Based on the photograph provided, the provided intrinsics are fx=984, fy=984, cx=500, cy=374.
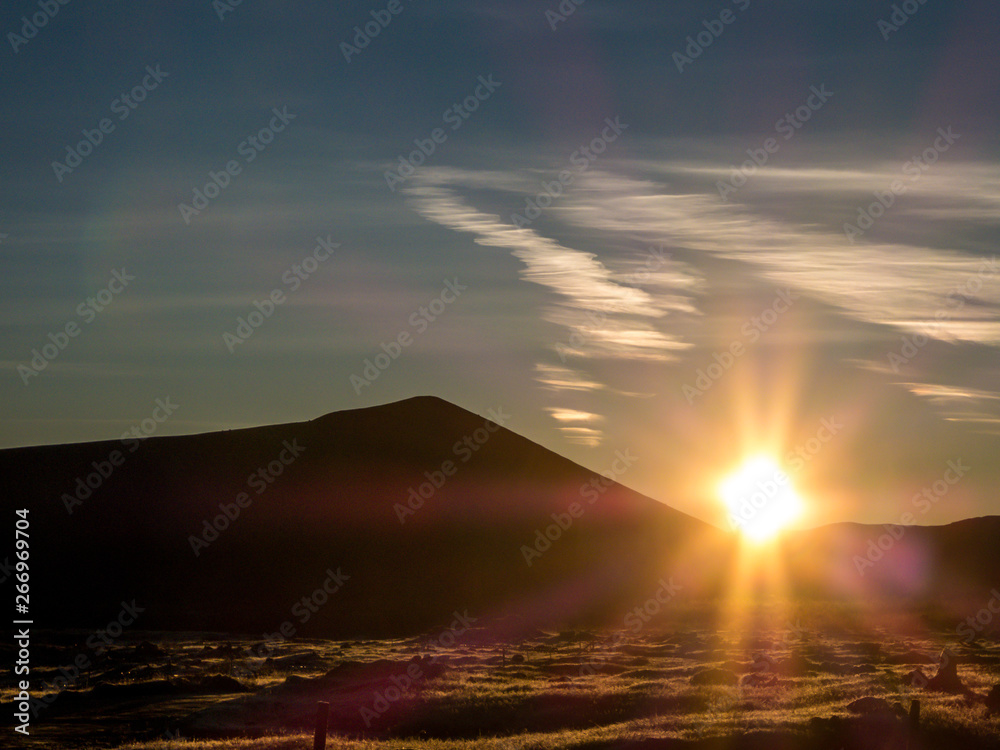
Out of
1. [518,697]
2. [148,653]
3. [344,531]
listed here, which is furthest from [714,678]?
[344,531]

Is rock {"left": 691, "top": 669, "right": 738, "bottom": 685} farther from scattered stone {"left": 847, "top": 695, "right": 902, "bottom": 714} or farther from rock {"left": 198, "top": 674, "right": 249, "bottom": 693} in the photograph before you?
rock {"left": 198, "top": 674, "right": 249, "bottom": 693}

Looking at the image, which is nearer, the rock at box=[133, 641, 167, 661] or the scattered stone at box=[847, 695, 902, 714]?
the scattered stone at box=[847, 695, 902, 714]

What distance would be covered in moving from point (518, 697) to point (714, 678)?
311 inches

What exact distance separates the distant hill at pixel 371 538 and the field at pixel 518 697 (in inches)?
820

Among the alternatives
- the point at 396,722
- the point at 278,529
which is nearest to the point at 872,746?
the point at 396,722

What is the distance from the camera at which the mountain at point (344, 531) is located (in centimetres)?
7419

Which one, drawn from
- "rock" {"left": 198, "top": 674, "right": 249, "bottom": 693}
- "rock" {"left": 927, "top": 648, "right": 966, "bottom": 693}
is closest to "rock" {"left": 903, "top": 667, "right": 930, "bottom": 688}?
"rock" {"left": 927, "top": 648, "right": 966, "bottom": 693}

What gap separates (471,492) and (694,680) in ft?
221

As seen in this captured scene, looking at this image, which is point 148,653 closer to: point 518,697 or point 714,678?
point 518,697

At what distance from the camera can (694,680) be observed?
109 feet

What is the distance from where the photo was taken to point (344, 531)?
88000 mm

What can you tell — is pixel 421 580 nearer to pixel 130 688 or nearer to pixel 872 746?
pixel 130 688

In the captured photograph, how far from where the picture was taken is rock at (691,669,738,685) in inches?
1291

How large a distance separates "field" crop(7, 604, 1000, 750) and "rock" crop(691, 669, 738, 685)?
102 millimetres
